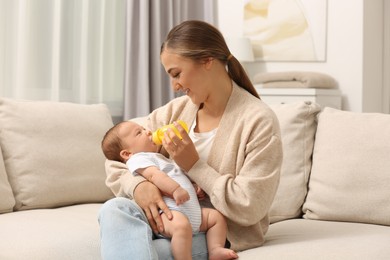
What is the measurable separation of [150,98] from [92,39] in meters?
0.56

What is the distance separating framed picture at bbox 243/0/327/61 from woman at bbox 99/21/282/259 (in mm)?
2592

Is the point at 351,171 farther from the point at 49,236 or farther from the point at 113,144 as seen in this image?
the point at 49,236

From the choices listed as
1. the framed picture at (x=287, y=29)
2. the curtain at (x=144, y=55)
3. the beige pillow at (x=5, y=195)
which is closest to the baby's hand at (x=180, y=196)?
the beige pillow at (x=5, y=195)

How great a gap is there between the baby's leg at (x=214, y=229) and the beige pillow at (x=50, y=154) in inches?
36.6

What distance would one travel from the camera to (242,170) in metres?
1.83

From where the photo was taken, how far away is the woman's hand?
1813 millimetres

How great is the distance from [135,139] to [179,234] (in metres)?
0.39

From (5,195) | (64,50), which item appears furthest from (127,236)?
(64,50)

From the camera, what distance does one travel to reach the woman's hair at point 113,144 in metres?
2.03

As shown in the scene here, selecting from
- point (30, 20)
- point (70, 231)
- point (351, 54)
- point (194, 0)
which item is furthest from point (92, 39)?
point (70, 231)

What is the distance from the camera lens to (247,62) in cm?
478

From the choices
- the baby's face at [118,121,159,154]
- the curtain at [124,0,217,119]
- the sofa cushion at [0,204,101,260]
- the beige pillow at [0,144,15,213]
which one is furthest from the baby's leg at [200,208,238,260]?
the curtain at [124,0,217,119]

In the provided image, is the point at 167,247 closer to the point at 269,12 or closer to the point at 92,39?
the point at 92,39

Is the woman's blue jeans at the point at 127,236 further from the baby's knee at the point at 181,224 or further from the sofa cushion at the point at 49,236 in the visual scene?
the sofa cushion at the point at 49,236
